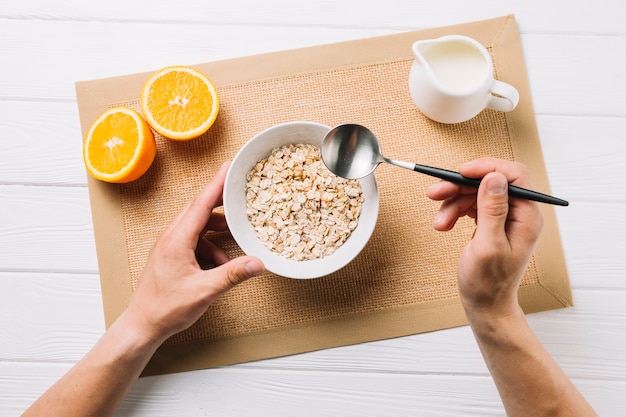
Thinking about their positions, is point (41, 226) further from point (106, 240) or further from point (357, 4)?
point (357, 4)

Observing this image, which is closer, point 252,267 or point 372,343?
point 252,267

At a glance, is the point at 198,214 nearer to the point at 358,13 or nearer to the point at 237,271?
the point at 237,271

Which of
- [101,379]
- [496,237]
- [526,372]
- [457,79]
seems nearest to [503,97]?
[457,79]

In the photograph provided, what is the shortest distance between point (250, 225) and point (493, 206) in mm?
393

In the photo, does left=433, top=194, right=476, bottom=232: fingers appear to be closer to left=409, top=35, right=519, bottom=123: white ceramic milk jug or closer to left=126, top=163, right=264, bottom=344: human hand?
left=409, top=35, right=519, bottom=123: white ceramic milk jug

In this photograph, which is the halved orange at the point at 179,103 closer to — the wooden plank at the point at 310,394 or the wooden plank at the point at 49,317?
the wooden plank at the point at 49,317

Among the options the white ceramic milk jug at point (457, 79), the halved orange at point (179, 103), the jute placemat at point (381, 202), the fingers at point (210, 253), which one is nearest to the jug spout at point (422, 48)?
the white ceramic milk jug at point (457, 79)

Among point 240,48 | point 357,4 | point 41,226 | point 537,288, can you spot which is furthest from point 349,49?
point 41,226

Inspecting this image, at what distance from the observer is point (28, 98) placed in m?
1.00

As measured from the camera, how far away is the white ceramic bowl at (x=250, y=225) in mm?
833

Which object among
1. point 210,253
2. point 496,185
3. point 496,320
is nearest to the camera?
point 496,185

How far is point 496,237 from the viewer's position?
0.73 m

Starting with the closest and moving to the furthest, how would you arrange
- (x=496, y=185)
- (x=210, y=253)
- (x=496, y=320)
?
(x=496, y=185)
(x=496, y=320)
(x=210, y=253)

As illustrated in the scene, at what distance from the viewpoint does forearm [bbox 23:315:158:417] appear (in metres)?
0.86
